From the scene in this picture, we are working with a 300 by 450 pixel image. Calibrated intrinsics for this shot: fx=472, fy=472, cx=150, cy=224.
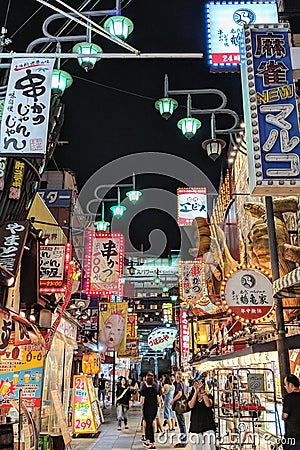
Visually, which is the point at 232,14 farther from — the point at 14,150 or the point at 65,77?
the point at 14,150

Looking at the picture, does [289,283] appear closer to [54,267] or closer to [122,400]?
[54,267]

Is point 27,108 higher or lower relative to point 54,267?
higher

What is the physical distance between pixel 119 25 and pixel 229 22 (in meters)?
5.02

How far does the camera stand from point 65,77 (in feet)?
31.8

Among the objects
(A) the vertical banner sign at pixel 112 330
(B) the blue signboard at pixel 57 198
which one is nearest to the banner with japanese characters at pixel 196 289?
(A) the vertical banner sign at pixel 112 330

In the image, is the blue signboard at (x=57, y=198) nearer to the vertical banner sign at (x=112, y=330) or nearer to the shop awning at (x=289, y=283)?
the vertical banner sign at (x=112, y=330)

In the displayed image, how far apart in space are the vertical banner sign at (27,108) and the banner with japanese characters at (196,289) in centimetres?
1184

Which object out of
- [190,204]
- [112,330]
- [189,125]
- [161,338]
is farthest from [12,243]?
[161,338]

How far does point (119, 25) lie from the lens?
865cm

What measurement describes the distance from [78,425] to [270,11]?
13.4 meters

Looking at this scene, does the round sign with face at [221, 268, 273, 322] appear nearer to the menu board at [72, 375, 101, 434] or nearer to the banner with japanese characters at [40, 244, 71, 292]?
the banner with japanese characters at [40, 244, 71, 292]

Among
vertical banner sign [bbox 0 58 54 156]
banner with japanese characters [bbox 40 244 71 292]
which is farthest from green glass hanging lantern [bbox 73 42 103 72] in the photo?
banner with japanese characters [bbox 40 244 71 292]

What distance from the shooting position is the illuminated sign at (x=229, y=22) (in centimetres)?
1193

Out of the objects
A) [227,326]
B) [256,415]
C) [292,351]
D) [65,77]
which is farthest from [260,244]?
[227,326]
